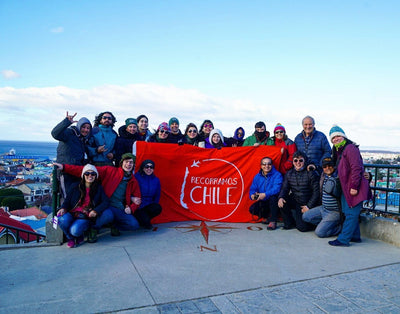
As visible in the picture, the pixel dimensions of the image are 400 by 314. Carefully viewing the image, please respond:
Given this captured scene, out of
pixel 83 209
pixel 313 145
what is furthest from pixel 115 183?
pixel 313 145

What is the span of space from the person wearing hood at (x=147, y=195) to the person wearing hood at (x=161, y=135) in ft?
3.67

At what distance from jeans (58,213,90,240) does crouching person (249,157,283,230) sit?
3317mm

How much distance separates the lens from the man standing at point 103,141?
6289mm

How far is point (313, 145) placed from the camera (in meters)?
6.55

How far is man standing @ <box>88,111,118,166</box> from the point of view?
6.29 metres

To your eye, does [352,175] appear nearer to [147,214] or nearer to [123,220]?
[147,214]

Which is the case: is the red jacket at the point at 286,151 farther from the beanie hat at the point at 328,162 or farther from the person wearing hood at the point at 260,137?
the beanie hat at the point at 328,162

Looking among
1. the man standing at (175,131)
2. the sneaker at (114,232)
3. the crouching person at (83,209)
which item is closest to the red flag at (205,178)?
the man standing at (175,131)

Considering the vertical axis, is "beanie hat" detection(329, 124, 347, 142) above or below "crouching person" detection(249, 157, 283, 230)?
above

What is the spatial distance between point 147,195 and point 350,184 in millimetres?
3630

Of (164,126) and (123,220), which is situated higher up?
(164,126)

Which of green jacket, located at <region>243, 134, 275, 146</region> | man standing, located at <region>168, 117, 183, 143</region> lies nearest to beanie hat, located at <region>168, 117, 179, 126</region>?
man standing, located at <region>168, 117, 183, 143</region>

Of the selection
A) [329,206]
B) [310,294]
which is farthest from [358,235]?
[310,294]

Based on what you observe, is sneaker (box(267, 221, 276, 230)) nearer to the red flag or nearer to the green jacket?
the red flag
